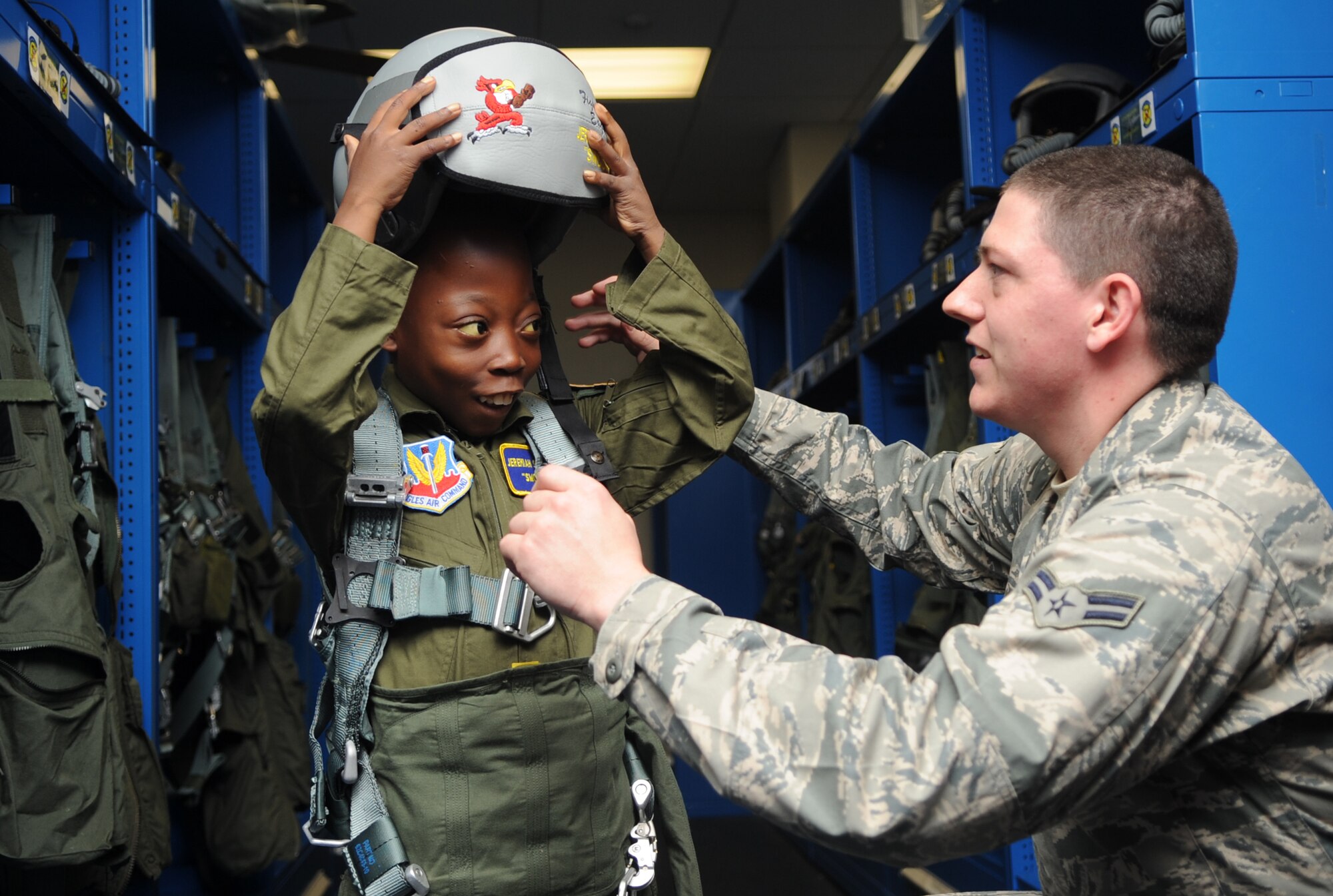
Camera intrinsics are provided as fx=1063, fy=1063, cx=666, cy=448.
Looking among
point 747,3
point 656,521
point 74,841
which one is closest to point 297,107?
point 747,3

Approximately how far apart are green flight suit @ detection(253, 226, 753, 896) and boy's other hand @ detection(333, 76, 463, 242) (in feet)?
0.13

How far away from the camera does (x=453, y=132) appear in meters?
1.41

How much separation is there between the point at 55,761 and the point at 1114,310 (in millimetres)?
1790

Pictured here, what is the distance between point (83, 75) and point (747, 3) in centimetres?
399

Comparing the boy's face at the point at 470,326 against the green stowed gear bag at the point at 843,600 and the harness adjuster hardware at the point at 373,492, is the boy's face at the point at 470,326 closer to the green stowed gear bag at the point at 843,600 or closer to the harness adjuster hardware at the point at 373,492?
the harness adjuster hardware at the point at 373,492

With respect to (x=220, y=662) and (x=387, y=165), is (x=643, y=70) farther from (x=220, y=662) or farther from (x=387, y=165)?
Answer: (x=387, y=165)

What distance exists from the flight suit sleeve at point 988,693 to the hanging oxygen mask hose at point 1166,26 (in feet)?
4.21

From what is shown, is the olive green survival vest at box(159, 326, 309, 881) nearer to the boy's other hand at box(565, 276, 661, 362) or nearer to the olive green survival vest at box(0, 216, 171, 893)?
the olive green survival vest at box(0, 216, 171, 893)

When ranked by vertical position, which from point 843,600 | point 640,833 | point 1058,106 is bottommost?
point 640,833

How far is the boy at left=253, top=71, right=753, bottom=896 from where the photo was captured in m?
1.34

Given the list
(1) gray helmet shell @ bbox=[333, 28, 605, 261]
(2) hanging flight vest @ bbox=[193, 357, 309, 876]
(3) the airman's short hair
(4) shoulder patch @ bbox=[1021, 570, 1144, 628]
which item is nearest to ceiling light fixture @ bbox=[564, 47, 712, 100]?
(2) hanging flight vest @ bbox=[193, 357, 309, 876]

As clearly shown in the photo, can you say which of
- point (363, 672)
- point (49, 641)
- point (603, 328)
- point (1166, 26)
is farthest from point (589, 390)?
point (1166, 26)

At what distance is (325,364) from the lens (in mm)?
1313

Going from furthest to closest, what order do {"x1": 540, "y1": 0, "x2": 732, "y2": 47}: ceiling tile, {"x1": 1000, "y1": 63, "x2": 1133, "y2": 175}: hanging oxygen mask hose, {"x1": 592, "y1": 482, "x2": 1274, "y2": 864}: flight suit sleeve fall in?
{"x1": 540, "y1": 0, "x2": 732, "y2": 47}: ceiling tile < {"x1": 1000, "y1": 63, "x2": 1133, "y2": 175}: hanging oxygen mask hose < {"x1": 592, "y1": 482, "x2": 1274, "y2": 864}: flight suit sleeve
